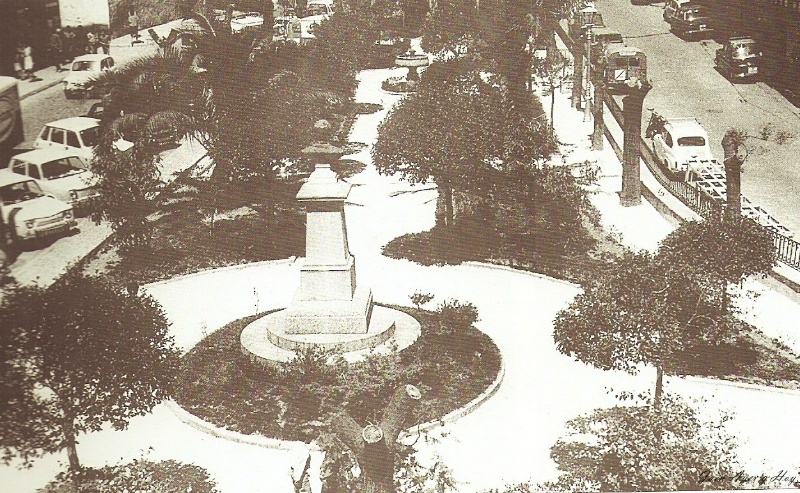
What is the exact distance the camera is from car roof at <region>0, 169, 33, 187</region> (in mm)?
6500

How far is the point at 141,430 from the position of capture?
7.20 m

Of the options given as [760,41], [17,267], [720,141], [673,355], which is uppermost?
[760,41]

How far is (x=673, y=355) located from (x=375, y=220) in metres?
3.47

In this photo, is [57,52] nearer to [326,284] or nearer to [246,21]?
[246,21]

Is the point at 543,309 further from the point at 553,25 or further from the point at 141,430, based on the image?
the point at 141,430

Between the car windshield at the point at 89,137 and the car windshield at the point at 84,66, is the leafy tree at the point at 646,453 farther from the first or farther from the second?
the car windshield at the point at 84,66

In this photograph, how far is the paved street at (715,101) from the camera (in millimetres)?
7906

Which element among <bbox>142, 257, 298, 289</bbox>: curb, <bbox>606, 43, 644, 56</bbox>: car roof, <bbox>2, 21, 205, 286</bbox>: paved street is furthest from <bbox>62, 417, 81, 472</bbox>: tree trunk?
<bbox>606, 43, 644, 56</bbox>: car roof

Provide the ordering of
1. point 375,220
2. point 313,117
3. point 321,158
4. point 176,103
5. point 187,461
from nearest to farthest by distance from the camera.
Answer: point 187,461 → point 176,103 → point 321,158 → point 313,117 → point 375,220

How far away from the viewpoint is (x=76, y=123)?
6.79 m

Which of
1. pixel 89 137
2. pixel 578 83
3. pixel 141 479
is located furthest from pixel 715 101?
pixel 141 479

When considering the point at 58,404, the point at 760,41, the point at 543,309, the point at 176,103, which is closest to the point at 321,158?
the point at 176,103

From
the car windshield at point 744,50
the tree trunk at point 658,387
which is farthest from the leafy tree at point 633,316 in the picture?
the car windshield at point 744,50

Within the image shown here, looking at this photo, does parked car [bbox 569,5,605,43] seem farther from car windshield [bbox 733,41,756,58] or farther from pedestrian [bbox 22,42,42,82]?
pedestrian [bbox 22,42,42,82]
